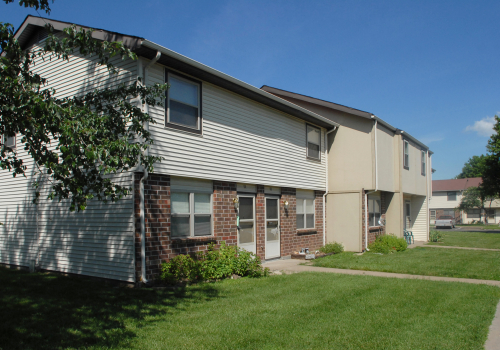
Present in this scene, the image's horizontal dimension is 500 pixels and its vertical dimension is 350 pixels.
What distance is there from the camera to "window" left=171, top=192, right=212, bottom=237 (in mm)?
9836

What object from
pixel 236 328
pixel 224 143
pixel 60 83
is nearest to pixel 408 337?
pixel 236 328

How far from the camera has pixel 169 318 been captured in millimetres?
6293

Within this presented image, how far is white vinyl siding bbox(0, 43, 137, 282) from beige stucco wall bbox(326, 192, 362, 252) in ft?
32.2

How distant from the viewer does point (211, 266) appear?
9.83 m

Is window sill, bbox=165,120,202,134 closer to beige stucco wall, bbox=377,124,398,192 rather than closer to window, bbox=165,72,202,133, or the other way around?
window, bbox=165,72,202,133

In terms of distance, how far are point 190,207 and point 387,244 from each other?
977 centimetres

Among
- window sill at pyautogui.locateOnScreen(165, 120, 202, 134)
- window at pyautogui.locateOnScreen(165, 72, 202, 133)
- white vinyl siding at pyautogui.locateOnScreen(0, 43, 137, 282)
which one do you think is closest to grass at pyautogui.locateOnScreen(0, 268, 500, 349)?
white vinyl siding at pyautogui.locateOnScreen(0, 43, 137, 282)

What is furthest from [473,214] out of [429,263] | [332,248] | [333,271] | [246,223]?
[246,223]

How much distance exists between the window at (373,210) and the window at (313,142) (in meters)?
3.42

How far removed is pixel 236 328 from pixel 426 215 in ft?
67.0

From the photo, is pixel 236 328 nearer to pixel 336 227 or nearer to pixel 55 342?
pixel 55 342

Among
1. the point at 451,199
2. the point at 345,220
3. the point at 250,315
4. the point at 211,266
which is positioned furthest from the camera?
the point at 451,199

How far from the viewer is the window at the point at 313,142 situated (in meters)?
15.9

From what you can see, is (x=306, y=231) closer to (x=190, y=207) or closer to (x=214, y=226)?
(x=214, y=226)
